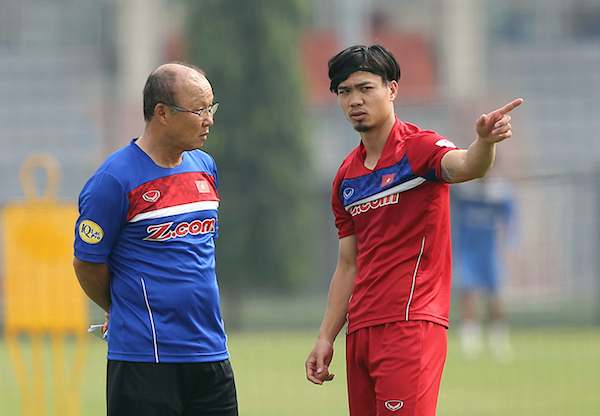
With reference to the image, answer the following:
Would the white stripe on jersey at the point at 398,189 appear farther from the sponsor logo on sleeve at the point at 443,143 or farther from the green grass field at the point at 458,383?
the green grass field at the point at 458,383

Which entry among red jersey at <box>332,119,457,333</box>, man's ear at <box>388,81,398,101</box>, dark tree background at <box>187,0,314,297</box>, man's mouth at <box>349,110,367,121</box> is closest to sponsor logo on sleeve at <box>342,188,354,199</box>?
red jersey at <box>332,119,457,333</box>

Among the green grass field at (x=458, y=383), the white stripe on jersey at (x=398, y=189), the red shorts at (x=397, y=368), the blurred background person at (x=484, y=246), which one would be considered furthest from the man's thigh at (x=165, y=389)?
the blurred background person at (x=484, y=246)

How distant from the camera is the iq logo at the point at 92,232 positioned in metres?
3.97

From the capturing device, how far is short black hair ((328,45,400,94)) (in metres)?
4.18

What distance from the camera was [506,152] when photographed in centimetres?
2644

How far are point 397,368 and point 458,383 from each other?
5.70 meters

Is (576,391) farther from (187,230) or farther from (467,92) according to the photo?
(467,92)

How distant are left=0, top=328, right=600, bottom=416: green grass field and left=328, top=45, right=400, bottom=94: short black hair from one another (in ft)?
13.9

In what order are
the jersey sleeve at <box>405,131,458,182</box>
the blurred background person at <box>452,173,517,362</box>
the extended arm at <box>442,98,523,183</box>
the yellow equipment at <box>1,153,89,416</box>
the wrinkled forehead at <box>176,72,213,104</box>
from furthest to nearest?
the blurred background person at <box>452,173,517,362</box> < the yellow equipment at <box>1,153,89,416</box> < the wrinkled forehead at <box>176,72,213,104</box> < the jersey sleeve at <box>405,131,458,182</box> < the extended arm at <box>442,98,523,183</box>

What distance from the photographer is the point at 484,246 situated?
12867 mm

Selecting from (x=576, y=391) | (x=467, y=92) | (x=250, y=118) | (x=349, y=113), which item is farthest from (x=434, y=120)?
(x=349, y=113)

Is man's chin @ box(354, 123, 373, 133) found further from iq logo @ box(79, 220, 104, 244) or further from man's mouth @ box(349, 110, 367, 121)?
iq logo @ box(79, 220, 104, 244)

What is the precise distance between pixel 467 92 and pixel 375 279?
26.5 m

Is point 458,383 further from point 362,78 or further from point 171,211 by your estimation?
point 171,211
